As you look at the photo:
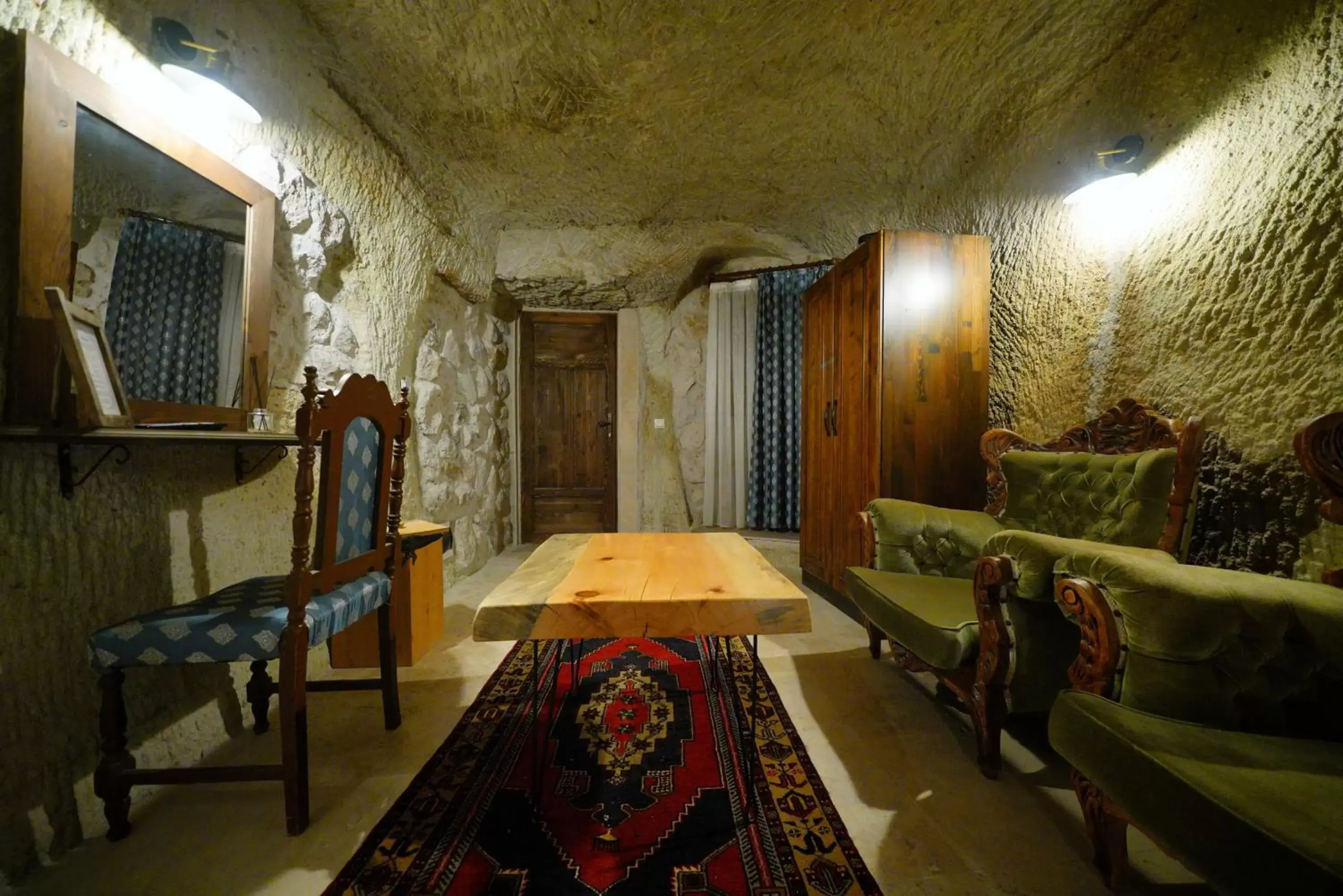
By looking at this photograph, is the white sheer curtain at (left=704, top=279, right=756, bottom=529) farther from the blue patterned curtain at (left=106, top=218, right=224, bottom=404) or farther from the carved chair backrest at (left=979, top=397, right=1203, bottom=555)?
the blue patterned curtain at (left=106, top=218, right=224, bottom=404)

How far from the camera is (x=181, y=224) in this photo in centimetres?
134

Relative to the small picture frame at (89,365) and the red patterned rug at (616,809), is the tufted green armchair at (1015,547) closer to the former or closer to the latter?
the red patterned rug at (616,809)

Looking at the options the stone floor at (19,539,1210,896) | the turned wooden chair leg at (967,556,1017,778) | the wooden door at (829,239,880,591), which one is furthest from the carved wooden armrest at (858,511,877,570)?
the turned wooden chair leg at (967,556,1017,778)

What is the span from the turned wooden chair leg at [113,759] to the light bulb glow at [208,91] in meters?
1.55

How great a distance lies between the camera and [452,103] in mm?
2176

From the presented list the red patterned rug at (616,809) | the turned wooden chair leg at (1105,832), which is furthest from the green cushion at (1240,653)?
the red patterned rug at (616,809)

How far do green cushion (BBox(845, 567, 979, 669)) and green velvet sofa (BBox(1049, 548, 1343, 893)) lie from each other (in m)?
0.33

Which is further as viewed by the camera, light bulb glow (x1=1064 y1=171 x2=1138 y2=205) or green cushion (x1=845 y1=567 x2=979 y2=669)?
light bulb glow (x1=1064 y1=171 x2=1138 y2=205)

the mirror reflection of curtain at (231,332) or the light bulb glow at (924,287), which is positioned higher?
the light bulb glow at (924,287)

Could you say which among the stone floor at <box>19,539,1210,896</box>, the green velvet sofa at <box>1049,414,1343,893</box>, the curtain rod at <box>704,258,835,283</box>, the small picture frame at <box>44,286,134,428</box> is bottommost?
the stone floor at <box>19,539,1210,896</box>

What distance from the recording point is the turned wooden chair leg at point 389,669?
145cm

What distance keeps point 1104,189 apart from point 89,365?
2.99 m

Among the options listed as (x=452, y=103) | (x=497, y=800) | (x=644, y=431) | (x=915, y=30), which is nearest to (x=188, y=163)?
(x=452, y=103)

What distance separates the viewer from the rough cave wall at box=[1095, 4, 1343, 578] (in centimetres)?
115
